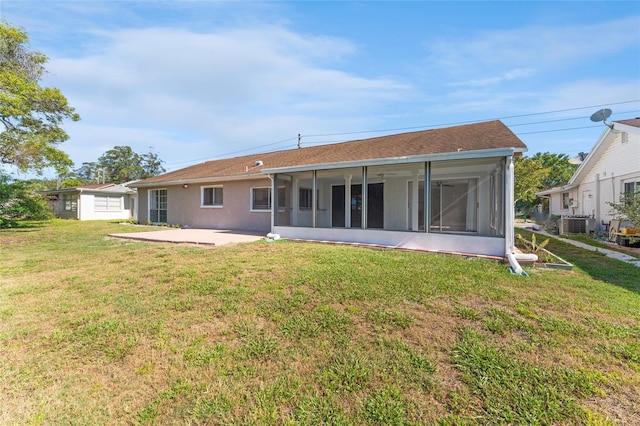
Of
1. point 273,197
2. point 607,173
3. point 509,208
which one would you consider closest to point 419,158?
point 509,208

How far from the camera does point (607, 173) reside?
42.9 feet

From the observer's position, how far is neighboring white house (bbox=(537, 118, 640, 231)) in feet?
37.0

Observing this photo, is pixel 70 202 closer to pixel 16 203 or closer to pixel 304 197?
pixel 16 203

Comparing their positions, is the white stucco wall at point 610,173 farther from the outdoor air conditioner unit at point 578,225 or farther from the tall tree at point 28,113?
the tall tree at point 28,113

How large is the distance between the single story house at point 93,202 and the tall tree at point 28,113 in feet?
27.2

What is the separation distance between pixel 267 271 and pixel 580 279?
19.0 ft

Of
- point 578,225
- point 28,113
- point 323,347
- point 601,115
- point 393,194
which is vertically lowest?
point 323,347

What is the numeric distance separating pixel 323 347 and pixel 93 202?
94.5 ft

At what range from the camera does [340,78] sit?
14.4 meters

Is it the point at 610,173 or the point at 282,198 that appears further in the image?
the point at 610,173

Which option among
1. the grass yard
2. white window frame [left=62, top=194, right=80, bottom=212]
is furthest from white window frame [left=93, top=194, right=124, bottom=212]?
→ the grass yard

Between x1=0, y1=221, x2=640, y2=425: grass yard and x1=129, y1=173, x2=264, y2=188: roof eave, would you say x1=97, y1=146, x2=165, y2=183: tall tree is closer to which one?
x1=129, y1=173, x2=264, y2=188: roof eave

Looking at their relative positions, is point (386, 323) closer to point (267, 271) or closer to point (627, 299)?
point (267, 271)

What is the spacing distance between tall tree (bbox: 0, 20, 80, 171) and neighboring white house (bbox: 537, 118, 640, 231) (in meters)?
25.7
